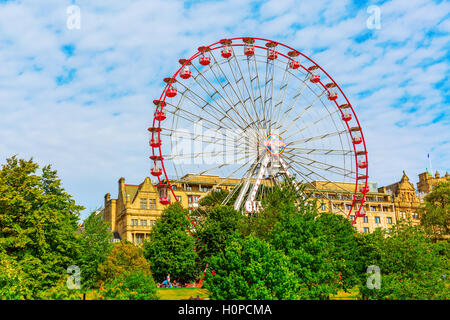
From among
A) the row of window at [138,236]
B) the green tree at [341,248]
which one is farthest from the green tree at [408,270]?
the row of window at [138,236]

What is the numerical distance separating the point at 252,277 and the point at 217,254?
1629cm

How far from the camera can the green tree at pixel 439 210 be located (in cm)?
8631

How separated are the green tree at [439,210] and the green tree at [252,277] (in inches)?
2201

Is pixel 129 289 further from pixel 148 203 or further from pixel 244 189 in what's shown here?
pixel 148 203

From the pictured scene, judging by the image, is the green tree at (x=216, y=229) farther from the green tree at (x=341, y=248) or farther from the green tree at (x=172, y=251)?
the green tree at (x=341, y=248)

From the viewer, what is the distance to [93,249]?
61.8 m

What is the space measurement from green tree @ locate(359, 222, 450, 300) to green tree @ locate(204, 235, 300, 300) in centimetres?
698

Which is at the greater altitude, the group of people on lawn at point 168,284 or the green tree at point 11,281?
the green tree at point 11,281

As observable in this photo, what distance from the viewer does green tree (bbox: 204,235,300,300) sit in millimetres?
34094

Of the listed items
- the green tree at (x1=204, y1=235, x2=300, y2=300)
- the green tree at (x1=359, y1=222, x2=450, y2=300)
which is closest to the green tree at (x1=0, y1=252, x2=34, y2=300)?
the green tree at (x1=204, y1=235, x2=300, y2=300)

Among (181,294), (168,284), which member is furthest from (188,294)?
(168,284)
